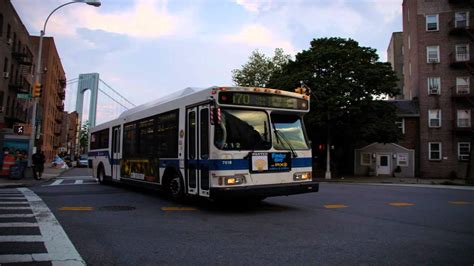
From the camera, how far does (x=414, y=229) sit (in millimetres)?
7758

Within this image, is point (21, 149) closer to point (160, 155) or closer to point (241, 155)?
point (160, 155)

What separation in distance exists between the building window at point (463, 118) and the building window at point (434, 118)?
1.61 meters

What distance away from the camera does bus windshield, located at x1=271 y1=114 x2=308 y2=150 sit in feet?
31.8

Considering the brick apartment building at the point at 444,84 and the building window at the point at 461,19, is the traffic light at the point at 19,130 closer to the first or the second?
the brick apartment building at the point at 444,84

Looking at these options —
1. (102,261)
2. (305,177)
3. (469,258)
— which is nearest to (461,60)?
(305,177)

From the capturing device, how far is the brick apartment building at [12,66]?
32.3 m

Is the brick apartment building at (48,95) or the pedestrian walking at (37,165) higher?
the brick apartment building at (48,95)

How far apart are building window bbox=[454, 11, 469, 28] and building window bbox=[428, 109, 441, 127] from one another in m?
8.53

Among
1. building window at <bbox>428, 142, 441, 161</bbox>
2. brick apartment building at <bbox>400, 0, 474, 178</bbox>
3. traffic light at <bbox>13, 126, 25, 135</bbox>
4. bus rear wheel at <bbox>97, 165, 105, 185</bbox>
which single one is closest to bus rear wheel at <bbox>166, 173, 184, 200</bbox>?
bus rear wheel at <bbox>97, 165, 105, 185</bbox>

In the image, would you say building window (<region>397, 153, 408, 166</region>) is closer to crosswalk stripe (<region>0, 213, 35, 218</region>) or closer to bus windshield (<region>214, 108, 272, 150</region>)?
bus windshield (<region>214, 108, 272, 150</region>)

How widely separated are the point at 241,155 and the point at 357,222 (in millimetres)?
3000

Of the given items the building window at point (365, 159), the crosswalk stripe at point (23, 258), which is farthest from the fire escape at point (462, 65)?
the crosswalk stripe at point (23, 258)

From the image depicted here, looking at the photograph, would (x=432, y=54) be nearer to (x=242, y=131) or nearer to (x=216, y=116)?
(x=242, y=131)

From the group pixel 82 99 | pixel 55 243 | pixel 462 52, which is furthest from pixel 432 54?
pixel 82 99
